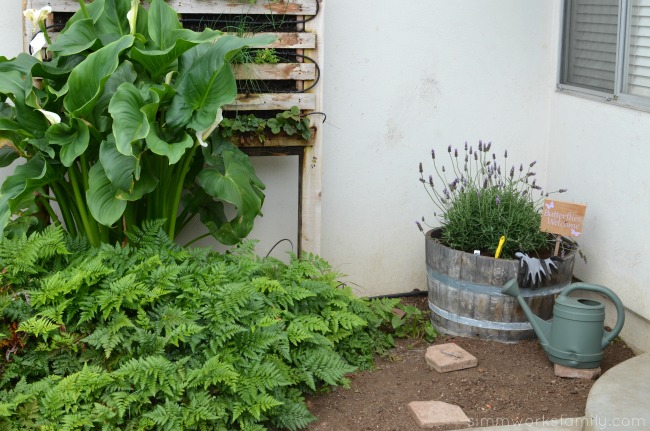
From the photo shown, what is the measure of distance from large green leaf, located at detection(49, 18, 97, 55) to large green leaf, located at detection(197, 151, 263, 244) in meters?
0.87

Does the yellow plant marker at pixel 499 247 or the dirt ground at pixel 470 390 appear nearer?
the dirt ground at pixel 470 390

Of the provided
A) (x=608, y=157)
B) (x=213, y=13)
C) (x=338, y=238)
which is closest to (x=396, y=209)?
(x=338, y=238)

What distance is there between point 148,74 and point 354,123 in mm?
1473

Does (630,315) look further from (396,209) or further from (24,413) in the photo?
(24,413)

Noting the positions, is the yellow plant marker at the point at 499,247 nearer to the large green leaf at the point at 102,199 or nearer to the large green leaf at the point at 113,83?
the large green leaf at the point at 102,199

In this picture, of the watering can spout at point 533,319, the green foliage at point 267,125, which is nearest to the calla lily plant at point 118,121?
the green foliage at point 267,125

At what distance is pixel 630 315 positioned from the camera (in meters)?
4.95

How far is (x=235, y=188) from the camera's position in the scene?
445cm

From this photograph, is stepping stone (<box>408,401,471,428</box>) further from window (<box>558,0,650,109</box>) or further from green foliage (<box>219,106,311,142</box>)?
window (<box>558,0,650,109</box>)

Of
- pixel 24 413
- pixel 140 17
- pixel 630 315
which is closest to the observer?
pixel 24 413

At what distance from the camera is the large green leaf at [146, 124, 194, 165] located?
406 centimetres

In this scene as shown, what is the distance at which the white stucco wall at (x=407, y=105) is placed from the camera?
5.39 metres

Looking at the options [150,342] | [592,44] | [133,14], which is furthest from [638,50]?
[150,342]

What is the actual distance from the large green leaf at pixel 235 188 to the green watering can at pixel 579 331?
1679mm
